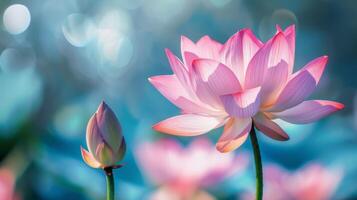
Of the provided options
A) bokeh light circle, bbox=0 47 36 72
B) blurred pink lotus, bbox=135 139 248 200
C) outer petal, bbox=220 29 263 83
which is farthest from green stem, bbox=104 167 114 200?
bokeh light circle, bbox=0 47 36 72

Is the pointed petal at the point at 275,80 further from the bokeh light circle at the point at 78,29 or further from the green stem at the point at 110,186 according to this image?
the bokeh light circle at the point at 78,29

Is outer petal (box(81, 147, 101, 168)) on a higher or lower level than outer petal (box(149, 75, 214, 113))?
lower

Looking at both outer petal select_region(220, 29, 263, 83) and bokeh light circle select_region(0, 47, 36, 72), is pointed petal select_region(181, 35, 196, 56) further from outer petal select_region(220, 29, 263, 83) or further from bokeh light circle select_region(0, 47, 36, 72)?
bokeh light circle select_region(0, 47, 36, 72)

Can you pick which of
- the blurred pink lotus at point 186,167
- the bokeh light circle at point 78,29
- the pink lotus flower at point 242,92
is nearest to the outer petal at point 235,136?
the pink lotus flower at point 242,92

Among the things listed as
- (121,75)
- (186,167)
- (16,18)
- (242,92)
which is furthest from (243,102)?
(16,18)

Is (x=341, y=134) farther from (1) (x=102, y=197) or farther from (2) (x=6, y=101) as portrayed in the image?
(2) (x=6, y=101)

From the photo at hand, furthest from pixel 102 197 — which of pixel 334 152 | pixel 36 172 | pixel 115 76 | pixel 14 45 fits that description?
pixel 334 152
